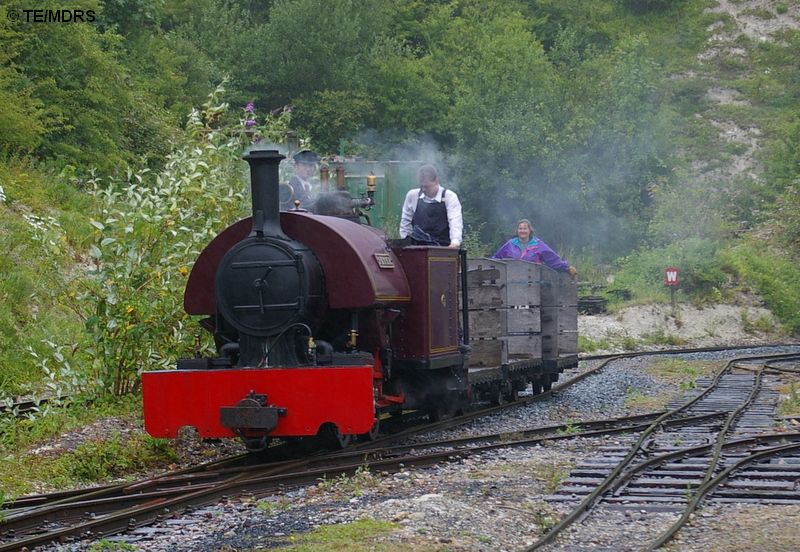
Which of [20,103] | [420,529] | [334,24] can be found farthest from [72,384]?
[334,24]

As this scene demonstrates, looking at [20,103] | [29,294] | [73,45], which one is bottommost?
[29,294]

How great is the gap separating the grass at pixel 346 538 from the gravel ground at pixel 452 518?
0.05 metres

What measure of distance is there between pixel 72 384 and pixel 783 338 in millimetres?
20562

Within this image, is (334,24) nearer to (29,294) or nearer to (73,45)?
(73,45)

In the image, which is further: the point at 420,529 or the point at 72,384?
the point at 72,384

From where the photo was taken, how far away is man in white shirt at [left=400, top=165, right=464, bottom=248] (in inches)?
432

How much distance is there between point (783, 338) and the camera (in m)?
27.3

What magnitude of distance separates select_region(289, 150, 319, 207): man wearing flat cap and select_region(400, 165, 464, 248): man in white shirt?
1004 millimetres

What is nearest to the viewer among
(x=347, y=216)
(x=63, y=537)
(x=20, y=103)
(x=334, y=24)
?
(x=63, y=537)

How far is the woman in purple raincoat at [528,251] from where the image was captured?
14.7m

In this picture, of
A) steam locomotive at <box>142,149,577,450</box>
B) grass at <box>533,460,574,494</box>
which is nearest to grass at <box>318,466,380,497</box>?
steam locomotive at <box>142,149,577,450</box>

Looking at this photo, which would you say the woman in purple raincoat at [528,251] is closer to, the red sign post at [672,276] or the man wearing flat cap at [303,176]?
the man wearing flat cap at [303,176]

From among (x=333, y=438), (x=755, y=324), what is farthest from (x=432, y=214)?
(x=755, y=324)

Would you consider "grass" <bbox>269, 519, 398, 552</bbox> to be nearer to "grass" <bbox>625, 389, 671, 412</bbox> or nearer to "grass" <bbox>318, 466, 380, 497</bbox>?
"grass" <bbox>318, 466, 380, 497</bbox>
